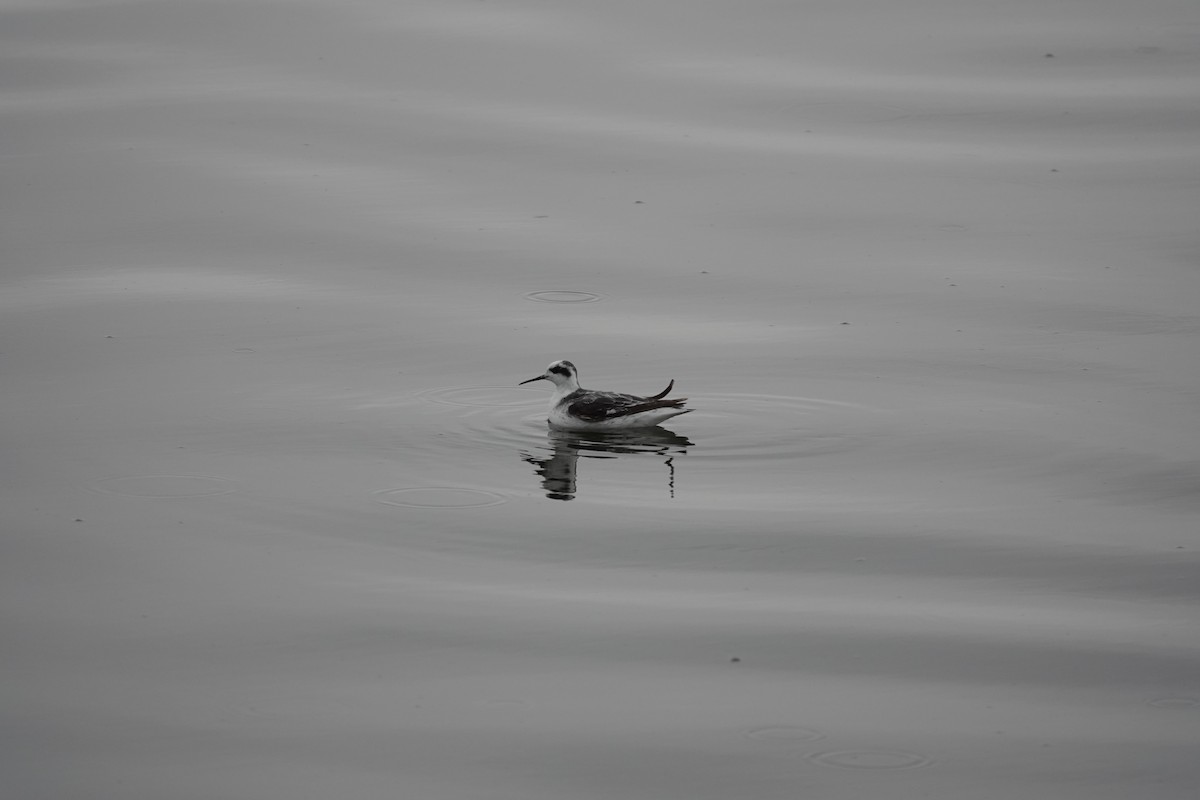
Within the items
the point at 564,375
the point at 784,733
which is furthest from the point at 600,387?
the point at 784,733

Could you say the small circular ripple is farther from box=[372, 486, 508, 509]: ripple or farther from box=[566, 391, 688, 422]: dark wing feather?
box=[566, 391, 688, 422]: dark wing feather

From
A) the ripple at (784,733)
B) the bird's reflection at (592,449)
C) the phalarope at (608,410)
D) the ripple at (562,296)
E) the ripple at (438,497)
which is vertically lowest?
the ripple at (784,733)

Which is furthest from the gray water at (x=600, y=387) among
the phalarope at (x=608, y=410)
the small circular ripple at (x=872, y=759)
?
the phalarope at (x=608, y=410)

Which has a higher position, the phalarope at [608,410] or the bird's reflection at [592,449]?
the phalarope at [608,410]

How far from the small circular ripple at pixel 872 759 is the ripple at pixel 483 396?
14.0ft

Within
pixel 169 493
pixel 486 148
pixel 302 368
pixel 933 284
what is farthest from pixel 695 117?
pixel 169 493

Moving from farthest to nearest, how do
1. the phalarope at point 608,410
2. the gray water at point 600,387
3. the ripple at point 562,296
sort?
1. the ripple at point 562,296
2. the phalarope at point 608,410
3. the gray water at point 600,387

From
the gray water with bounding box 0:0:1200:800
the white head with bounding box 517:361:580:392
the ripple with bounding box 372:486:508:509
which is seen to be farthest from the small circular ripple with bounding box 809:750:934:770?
the white head with bounding box 517:361:580:392

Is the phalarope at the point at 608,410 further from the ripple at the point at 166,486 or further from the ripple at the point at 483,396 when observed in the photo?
the ripple at the point at 166,486

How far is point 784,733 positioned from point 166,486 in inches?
142

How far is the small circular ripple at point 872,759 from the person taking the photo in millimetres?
5547

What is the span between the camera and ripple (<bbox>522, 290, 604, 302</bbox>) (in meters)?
11.0

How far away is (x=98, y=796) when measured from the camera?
5359mm

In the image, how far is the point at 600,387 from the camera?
9.91 m
